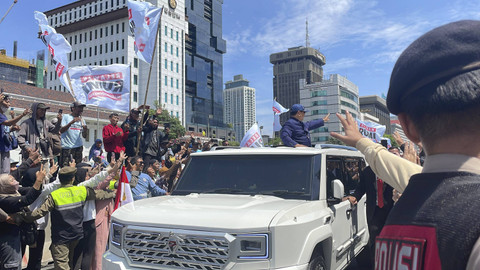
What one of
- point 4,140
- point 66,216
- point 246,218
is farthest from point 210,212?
point 4,140

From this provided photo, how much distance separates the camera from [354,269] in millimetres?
6188

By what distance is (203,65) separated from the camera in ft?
342

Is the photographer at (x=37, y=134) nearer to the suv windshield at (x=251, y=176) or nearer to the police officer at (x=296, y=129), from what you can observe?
the suv windshield at (x=251, y=176)

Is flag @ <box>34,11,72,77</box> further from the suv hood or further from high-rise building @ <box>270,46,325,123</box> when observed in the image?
high-rise building @ <box>270,46,325,123</box>

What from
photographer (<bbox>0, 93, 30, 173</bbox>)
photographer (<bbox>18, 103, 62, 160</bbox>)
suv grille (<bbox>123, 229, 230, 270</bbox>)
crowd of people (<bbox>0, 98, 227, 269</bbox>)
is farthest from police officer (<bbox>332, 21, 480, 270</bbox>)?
photographer (<bbox>18, 103, 62, 160</bbox>)

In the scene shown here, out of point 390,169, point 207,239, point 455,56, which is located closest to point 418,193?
point 455,56

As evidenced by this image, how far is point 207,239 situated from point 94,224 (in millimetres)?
3101

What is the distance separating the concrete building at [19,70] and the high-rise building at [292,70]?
360ft

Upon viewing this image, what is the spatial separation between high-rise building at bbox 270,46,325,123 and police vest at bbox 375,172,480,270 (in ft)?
587

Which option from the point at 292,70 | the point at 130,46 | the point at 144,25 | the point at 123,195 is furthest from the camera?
the point at 292,70

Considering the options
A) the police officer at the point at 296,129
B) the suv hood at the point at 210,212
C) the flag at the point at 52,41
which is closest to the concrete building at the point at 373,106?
the flag at the point at 52,41

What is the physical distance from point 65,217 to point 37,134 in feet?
12.6

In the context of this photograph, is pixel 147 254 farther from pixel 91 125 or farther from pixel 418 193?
pixel 91 125

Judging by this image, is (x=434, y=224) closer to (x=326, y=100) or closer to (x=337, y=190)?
(x=337, y=190)
